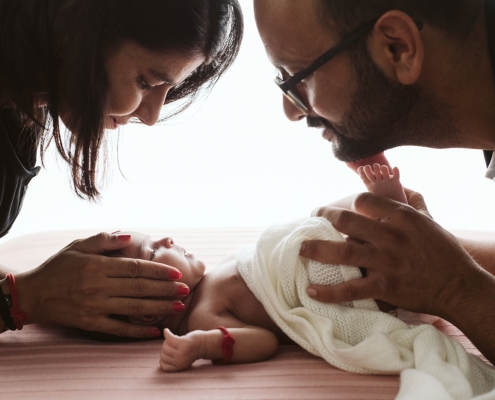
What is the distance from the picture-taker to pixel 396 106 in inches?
68.1

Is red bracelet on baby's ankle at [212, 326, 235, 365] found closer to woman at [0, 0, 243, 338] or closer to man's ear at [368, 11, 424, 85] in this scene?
woman at [0, 0, 243, 338]

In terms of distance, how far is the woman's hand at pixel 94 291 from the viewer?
5.12 ft

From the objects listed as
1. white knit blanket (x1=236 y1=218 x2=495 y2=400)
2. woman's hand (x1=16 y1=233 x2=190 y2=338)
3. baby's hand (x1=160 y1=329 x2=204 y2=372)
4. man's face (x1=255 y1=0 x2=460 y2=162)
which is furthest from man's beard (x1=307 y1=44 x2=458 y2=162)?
baby's hand (x1=160 y1=329 x2=204 y2=372)

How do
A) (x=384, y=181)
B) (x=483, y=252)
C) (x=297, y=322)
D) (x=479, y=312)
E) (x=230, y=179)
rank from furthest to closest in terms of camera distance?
(x=230, y=179) < (x=483, y=252) < (x=384, y=181) < (x=297, y=322) < (x=479, y=312)

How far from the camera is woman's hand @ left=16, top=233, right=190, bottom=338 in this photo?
1.56m

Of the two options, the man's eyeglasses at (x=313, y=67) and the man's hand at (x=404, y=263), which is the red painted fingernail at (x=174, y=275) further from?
the man's eyeglasses at (x=313, y=67)

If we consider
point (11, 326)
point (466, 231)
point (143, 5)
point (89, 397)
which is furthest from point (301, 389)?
point (466, 231)

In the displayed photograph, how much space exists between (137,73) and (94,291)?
1.90 ft

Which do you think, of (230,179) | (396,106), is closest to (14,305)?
(396,106)

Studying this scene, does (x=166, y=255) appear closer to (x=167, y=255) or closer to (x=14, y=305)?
(x=167, y=255)

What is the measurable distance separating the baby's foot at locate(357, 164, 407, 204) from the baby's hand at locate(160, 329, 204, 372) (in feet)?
2.46

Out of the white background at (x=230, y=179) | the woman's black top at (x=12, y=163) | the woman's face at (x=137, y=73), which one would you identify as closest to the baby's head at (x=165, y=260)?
the woman's face at (x=137, y=73)

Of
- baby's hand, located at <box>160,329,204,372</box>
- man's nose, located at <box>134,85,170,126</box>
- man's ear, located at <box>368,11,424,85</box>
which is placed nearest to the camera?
baby's hand, located at <box>160,329,204,372</box>

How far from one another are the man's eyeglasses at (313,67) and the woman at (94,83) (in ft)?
0.75
